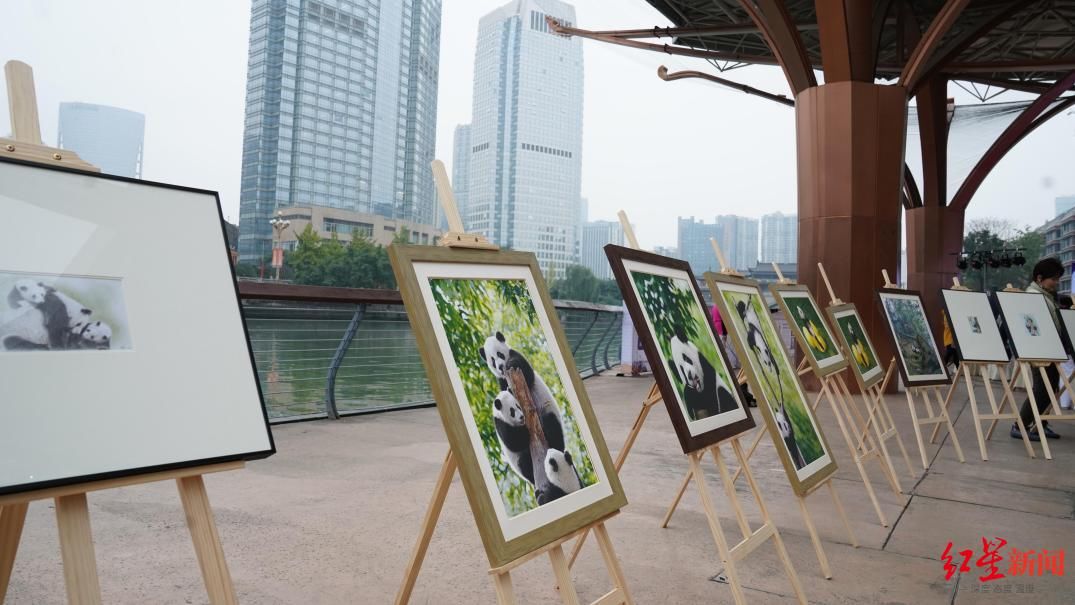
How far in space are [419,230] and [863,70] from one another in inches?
1707

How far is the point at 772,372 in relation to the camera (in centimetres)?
297

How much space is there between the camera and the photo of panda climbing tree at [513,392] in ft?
5.33

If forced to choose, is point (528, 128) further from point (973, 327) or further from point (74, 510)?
point (74, 510)

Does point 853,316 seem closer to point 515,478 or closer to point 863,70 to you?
point 515,478

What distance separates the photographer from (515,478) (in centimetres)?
161

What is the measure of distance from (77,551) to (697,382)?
71.9 inches

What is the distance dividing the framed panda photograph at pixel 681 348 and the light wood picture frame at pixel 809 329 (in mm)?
1185

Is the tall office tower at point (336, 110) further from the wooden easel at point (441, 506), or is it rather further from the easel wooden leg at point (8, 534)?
the easel wooden leg at point (8, 534)

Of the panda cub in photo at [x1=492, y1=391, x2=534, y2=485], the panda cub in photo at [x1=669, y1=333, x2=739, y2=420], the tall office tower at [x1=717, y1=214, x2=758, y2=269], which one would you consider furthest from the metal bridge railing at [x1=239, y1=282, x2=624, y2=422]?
the tall office tower at [x1=717, y1=214, x2=758, y2=269]

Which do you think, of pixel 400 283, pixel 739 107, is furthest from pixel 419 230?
pixel 400 283

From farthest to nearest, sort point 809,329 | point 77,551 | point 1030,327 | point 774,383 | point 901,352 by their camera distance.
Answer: point 1030,327 → point 901,352 → point 809,329 → point 774,383 → point 77,551

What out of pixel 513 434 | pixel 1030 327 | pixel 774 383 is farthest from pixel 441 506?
pixel 1030 327

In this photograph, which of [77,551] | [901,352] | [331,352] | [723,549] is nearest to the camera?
[77,551]

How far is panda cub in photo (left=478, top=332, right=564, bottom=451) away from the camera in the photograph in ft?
5.74
